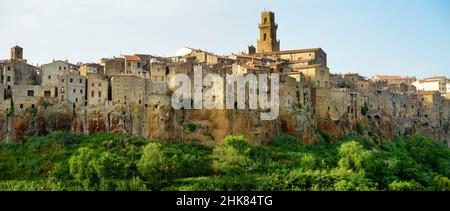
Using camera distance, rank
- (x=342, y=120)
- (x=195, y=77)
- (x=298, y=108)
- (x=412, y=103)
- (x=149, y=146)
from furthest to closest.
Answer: (x=412, y=103), (x=342, y=120), (x=298, y=108), (x=195, y=77), (x=149, y=146)

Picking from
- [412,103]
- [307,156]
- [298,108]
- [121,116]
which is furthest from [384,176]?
[412,103]

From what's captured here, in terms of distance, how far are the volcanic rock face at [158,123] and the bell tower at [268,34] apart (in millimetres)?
10816

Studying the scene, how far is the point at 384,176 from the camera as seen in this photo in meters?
20.4

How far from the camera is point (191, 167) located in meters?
19.2

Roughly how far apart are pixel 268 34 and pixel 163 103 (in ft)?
48.5

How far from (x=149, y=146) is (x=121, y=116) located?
2120mm

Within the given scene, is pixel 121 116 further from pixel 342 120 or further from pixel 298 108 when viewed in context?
pixel 342 120

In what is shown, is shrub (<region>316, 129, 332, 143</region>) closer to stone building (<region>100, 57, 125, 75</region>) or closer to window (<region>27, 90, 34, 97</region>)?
stone building (<region>100, 57, 125, 75</region>)

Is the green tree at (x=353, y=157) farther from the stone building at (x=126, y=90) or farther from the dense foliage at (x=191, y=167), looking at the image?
the stone building at (x=126, y=90)

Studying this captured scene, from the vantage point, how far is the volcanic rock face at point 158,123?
65.4 ft

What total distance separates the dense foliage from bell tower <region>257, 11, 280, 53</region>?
482 inches

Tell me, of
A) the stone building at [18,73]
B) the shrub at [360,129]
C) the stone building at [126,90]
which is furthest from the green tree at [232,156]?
the shrub at [360,129]

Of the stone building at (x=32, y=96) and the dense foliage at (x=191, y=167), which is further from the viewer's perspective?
the stone building at (x=32, y=96)

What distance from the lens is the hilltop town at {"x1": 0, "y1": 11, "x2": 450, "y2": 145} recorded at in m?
20.2
